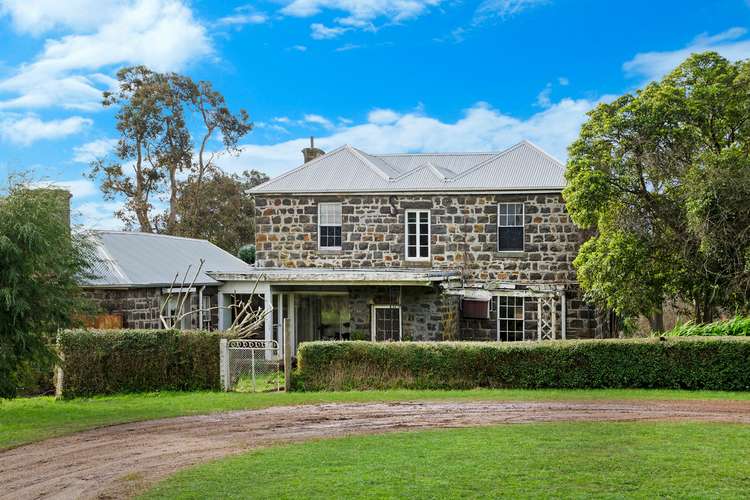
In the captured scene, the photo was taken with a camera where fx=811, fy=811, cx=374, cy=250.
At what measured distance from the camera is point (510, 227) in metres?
26.2

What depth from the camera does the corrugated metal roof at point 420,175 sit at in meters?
26.3

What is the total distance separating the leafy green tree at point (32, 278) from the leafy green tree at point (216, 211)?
27.9 metres

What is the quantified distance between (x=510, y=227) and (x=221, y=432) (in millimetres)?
14877

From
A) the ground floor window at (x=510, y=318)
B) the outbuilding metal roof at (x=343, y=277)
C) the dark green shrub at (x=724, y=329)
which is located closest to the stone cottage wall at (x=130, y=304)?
the outbuilding metal roof at (x=343, y=277)

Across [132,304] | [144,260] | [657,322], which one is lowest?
[657,322]

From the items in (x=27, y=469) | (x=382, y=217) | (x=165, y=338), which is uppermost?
(x=382, y=217)

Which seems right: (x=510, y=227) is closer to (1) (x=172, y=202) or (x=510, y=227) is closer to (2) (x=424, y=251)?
(2) (x=424, y=251)

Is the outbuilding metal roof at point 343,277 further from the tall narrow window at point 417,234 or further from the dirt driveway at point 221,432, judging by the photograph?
the dirt driveway at point 221,432

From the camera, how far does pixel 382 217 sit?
26.9 metres

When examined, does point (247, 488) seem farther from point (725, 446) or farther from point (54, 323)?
point (54, 323)

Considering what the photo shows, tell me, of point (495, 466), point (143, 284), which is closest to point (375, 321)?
point (143, 284)

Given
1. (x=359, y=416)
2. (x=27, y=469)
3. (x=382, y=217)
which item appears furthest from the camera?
(x=382, y=217)

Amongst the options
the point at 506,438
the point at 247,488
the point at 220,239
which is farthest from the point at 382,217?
the point at 220,239

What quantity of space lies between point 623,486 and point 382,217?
18.2m
